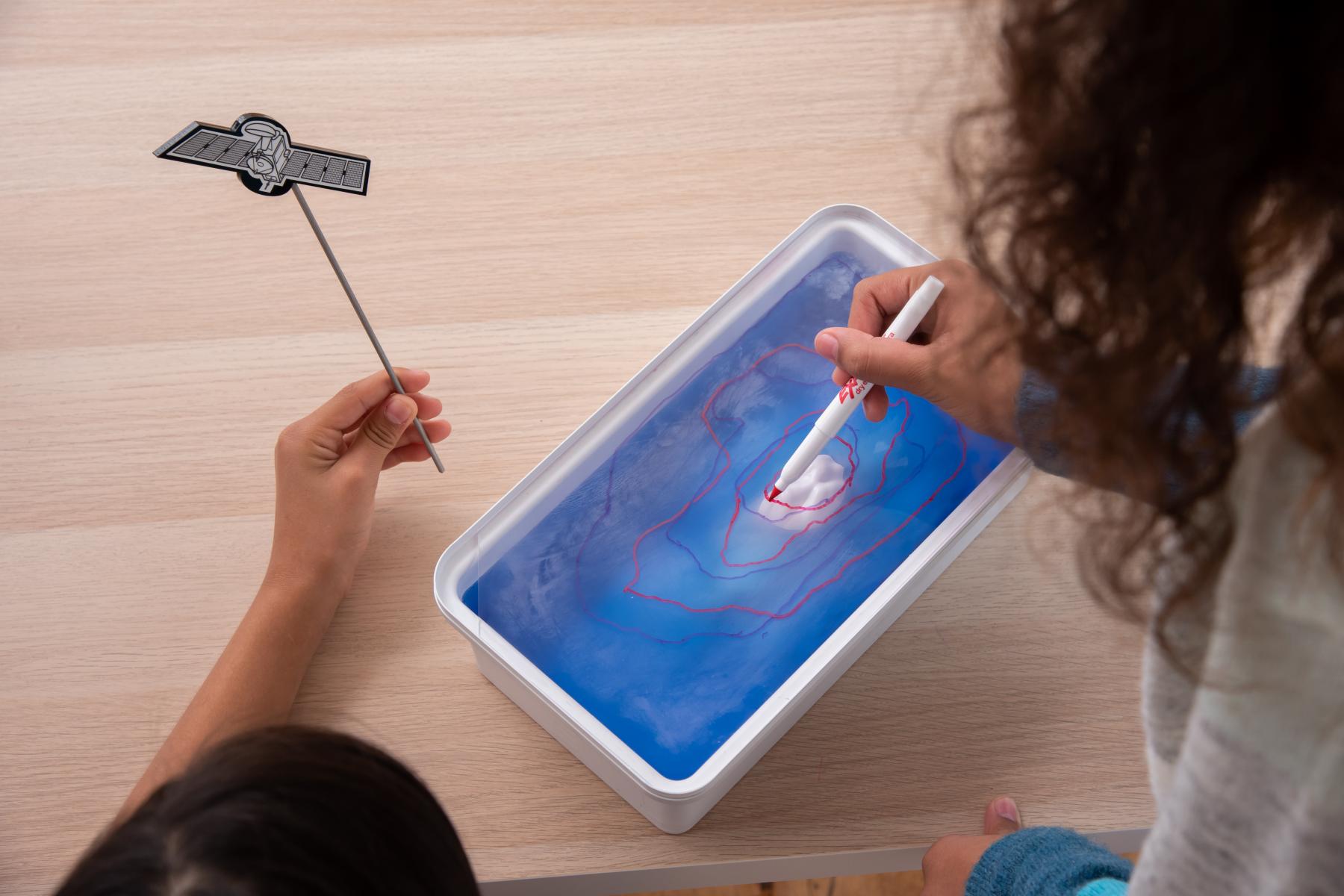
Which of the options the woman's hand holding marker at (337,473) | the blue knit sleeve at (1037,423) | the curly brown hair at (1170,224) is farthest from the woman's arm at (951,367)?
the woman's hand holding marker at (337,473)

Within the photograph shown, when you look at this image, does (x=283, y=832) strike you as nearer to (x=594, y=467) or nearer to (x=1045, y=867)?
(x=594, y=467)

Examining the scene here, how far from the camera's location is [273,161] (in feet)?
1.81

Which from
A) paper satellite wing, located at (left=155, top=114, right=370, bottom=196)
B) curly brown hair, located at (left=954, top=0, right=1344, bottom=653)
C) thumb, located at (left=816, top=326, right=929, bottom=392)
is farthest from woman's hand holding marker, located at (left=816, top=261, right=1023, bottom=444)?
paper satellite wing, located at (left=155, top=114, right=370, bottom=196)

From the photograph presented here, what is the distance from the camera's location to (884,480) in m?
0.64

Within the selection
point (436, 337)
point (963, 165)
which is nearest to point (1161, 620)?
point (963, 165)

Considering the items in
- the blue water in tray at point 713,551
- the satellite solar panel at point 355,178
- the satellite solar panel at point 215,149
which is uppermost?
the satellite solar panel at point 215,149

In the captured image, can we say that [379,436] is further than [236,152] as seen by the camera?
Yes

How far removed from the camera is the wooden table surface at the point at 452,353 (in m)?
0.59

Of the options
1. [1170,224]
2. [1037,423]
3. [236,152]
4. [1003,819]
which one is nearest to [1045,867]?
[1003,819]

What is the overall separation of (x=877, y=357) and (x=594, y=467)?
0.62 feet

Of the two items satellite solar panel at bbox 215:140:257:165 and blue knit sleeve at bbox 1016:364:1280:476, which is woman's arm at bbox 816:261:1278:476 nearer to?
blue knit sleeve at bbox 1016:364:1280:476

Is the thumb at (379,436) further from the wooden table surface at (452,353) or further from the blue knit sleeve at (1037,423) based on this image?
the blue knit sleeve at (1037,423)

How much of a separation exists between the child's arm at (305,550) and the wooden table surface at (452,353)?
2 centimetres

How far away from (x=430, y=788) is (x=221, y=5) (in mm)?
665
